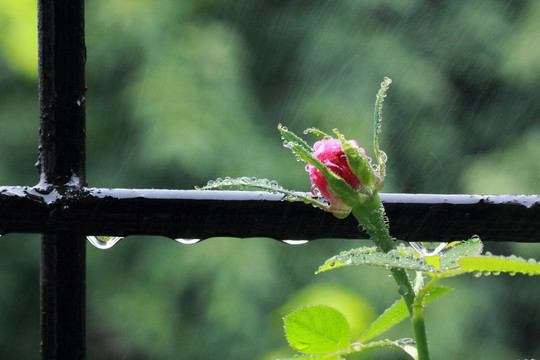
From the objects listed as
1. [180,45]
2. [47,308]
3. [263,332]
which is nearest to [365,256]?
[47,308]

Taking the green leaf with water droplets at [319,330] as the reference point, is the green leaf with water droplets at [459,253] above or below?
below

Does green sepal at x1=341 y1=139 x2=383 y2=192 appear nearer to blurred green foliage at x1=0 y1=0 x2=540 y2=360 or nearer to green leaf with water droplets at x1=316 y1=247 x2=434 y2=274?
green leaf with water droplets at x1=316 y1=247 x2=434 y2=274

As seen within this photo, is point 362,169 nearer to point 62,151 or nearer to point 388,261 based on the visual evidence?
point 388,261

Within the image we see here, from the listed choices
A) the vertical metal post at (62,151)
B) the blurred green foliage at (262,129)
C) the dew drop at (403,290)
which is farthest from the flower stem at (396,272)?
the blurred green foliage at (262,129)

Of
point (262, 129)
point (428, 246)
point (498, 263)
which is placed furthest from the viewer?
point (262, 129)

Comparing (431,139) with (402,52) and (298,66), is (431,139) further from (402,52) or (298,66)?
(298,66)

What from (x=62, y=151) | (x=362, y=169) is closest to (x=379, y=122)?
(x=362, y=169)

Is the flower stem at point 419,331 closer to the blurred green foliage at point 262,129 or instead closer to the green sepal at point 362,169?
the green sepal at point 362,169
